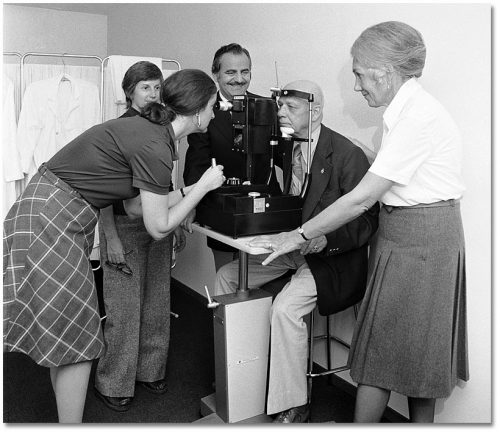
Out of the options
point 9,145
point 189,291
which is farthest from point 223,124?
point 189,291

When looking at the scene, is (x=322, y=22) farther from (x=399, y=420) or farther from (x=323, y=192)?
(x=399, y=420)

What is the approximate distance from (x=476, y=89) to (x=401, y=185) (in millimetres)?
460

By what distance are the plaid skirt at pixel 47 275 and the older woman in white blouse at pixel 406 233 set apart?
1.96 ft

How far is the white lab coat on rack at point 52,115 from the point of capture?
11.3ft

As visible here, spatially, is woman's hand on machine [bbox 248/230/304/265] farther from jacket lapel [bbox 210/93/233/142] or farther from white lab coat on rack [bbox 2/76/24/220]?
white lab coat on rack [bbox 2/76/24/220]

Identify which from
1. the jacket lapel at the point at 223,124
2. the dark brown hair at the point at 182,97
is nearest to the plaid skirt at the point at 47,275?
the dark brown hair at the point at 182,97

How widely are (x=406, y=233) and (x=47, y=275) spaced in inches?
45.3

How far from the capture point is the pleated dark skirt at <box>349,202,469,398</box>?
1799 mm

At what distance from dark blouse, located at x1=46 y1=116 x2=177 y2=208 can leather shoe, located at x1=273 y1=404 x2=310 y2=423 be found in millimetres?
1001

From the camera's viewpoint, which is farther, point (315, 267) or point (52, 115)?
point (52, 115)

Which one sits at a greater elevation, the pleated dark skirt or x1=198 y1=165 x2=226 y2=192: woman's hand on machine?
x1=198 y1=165 x2=226 y2=192: woman's hand on machine

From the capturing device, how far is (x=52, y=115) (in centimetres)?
348

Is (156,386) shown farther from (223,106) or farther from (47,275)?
(223,106)

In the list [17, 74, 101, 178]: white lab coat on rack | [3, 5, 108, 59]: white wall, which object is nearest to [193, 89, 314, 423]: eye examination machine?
[17, 74, 101, 178]: white lab coat on rack
